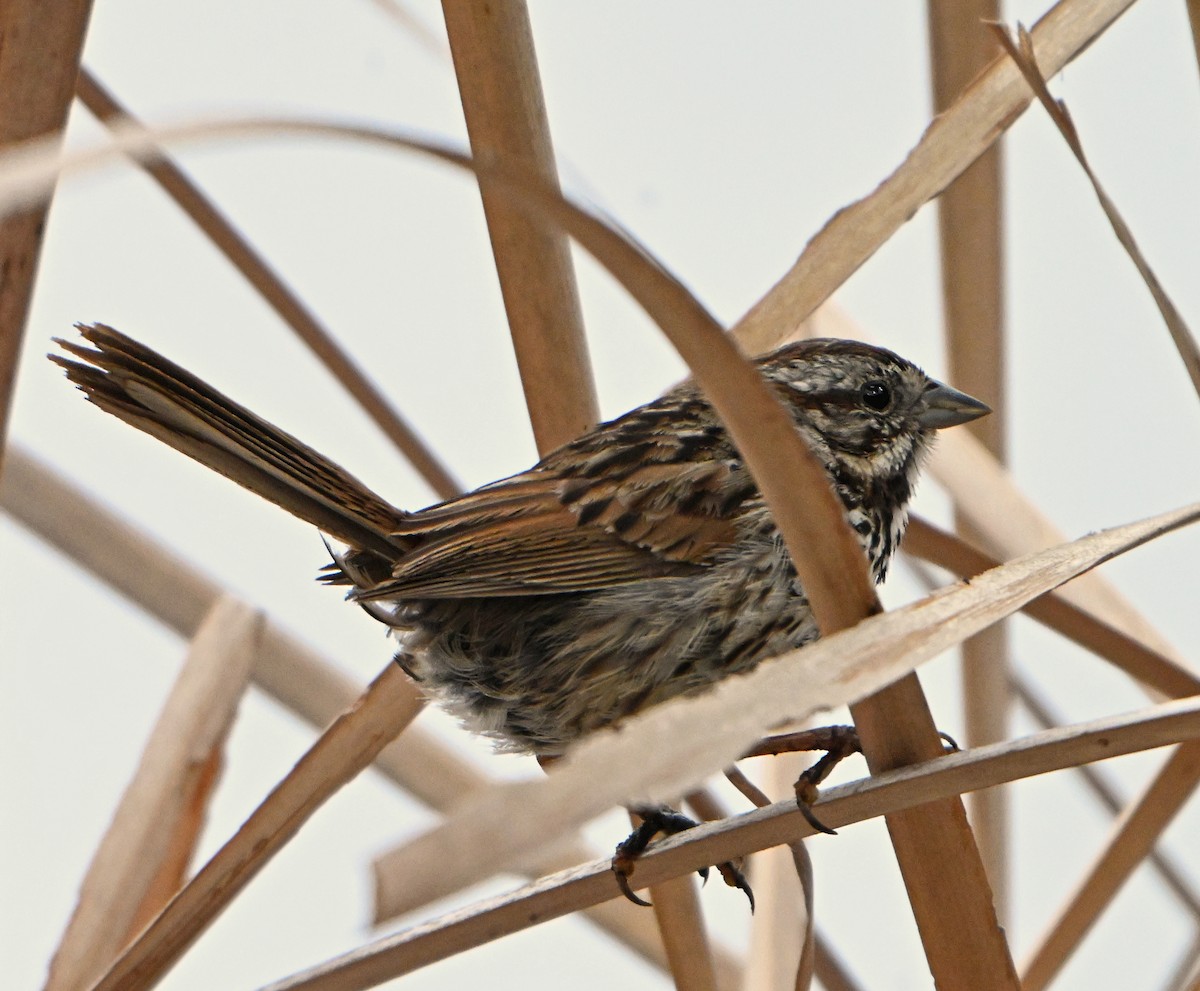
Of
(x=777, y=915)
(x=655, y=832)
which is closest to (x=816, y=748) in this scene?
(x=655, y=832)

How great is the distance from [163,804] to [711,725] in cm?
136

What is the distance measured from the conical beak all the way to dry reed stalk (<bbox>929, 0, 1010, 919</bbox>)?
50 mm

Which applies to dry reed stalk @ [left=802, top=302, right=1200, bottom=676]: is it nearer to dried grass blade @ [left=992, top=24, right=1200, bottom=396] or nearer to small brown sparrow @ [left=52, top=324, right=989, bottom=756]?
small brown sparrow @ [left=52, top=324, right=989, bottom=756]

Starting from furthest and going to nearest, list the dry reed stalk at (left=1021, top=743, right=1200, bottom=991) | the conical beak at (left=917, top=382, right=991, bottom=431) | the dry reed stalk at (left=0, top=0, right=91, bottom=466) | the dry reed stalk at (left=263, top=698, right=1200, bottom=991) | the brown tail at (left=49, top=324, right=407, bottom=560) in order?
the conical beak at (left=917, top=382, right=991, bottom=431) → the dry reed stalk at (left=1021, top=743, right=1200, bottom=991) → the brown tail at (left=49, top=324, right=407, bottom=560) → the dry reed stalk at (left=0, top=0, right=91, bottom=466) → the dry reed stalk at (left=263, top=698, right=1200, bottom=991)

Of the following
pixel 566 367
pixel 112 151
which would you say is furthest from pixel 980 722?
pixel 112 151

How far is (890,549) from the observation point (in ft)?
6.46

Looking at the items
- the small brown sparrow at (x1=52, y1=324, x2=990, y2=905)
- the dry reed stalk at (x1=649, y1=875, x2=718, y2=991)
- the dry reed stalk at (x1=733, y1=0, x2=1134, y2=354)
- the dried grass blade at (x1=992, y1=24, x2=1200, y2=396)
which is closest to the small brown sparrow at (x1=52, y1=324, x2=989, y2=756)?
the small brown sparrow at (x1=52, y1=324, x2=990, y2=905)

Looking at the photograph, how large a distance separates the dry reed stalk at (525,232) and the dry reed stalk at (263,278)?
1.08 ft

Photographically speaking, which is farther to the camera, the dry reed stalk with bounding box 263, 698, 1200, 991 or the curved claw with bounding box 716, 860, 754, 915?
the curved claw with bounding box 716, 860, 754, 915

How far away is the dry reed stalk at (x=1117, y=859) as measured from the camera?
161 cm

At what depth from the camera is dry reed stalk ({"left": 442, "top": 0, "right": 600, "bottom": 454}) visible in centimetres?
138

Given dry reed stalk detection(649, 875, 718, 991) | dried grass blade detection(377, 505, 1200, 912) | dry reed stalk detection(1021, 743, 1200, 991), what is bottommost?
dried grass blade detection(377, 505, 1200, 912)

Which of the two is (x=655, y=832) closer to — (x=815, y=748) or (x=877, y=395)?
(x=815, y=748)

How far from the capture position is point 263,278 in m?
1.83
